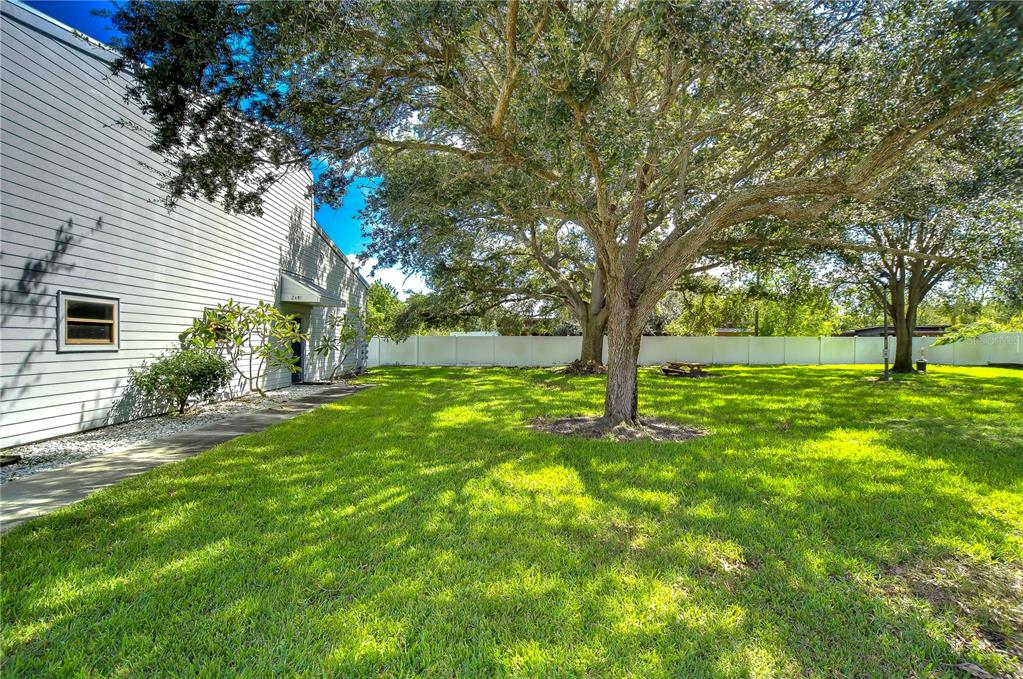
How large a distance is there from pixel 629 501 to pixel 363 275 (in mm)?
14881

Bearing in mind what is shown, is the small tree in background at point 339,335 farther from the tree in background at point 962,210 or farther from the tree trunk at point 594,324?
the tree in background at point 962,210

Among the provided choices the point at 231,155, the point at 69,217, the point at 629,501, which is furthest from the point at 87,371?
the point at 629,501

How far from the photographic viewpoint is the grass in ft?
6.52

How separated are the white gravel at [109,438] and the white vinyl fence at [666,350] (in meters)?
12.4

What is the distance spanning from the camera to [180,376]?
7.04m

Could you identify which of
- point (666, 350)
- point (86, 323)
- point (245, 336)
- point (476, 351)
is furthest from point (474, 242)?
point (666, 350)

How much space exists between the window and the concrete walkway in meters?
1.62

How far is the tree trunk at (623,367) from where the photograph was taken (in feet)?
21.6

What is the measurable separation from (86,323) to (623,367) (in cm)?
735

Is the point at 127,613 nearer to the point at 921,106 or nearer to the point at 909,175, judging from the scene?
the point at 921,106

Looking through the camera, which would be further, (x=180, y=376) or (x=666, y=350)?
(x=666, y=350)

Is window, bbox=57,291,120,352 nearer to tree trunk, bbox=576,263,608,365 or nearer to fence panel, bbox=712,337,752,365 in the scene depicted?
tree trunk, bbox=576,263,608,365

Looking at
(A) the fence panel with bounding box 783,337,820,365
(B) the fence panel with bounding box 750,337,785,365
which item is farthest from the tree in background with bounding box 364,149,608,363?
(A) the fence panel with bounding box 783,337,820,365

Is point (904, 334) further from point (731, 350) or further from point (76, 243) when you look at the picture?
point (76, 243)
